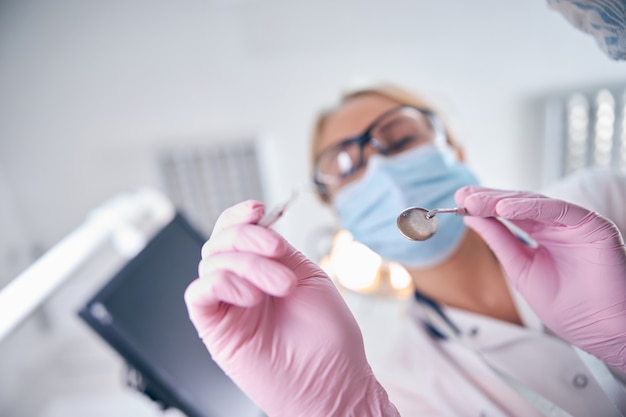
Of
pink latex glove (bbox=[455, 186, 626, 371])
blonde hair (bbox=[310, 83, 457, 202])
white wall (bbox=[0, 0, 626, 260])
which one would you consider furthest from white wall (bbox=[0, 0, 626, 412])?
pink latex glove (bbox=[455, 186, 626, 371])

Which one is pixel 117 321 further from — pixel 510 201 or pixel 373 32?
pixel 373 32

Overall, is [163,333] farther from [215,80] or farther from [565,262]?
[215,80]

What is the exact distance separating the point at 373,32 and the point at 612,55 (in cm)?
101

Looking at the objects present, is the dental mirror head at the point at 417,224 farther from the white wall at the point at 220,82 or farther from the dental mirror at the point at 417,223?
the white wall at the point at 220,82

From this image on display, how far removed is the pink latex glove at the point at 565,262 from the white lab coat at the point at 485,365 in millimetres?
73

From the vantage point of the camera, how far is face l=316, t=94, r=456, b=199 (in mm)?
886

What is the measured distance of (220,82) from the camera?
152 centimetres

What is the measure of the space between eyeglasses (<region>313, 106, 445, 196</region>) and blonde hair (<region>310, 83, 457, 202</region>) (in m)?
0.05

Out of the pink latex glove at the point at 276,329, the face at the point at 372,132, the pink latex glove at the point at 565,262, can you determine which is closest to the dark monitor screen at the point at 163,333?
the pink latex glove at the point at 276,329

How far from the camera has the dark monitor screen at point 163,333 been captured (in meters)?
0.70

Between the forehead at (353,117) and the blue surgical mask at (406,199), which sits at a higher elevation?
the forehead at (353,117)

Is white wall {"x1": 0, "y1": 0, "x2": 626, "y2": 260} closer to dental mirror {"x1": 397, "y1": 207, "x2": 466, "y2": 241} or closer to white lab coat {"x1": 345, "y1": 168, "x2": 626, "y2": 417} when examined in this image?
white lab coat {"x1": 345, "y1": 168, "x2": 626, "y2": 417}

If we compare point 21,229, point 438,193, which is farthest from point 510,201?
point 21,229

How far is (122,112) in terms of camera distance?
4.88 feet
